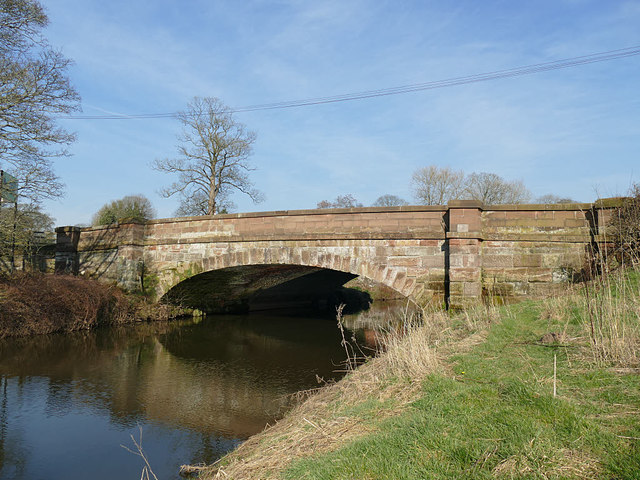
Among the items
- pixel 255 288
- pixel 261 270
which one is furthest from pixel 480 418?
pixel 255 288

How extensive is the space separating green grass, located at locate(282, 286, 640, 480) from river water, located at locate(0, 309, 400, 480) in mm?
2375

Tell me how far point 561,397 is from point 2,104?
1223 cm

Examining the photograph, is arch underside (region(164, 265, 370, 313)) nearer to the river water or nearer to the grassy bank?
the river water

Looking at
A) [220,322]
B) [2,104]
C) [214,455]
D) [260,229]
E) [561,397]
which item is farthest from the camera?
[220,322]

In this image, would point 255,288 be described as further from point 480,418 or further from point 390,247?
point 480,418

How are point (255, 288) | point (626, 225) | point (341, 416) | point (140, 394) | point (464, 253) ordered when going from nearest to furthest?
1. point (341, 416)
2. point (140, 394)
3. point (626, 225)
4. point (464, 253)
5. point (255, 288)

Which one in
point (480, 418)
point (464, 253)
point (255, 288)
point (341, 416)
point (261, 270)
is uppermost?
point (464, 253)

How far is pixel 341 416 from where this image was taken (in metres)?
3.46

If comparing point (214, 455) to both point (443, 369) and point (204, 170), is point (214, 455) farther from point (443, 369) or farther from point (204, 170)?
point (204, 170)

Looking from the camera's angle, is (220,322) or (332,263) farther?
(220,322)

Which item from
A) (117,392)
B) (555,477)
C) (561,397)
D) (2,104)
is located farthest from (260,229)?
(555,477)

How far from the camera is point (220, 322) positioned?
49.1 feet

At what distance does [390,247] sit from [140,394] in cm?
562

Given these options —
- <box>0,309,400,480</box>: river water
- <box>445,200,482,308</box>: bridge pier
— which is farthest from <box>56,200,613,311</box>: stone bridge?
<box>0,309,400,480</box>: river water
